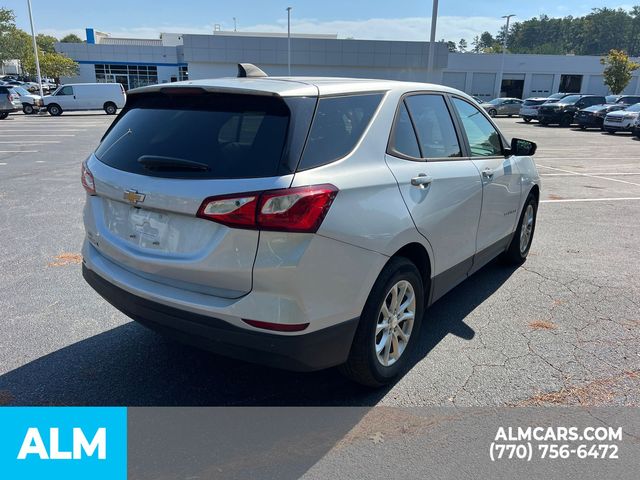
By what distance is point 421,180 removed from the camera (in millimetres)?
3209

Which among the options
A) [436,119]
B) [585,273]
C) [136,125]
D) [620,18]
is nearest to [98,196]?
[136,125]

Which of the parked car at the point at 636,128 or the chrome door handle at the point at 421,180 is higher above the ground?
the chrome door handle at the point at 421,180

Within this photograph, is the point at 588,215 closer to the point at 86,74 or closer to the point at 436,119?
the point at 436,119

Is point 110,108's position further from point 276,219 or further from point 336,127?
point 276,219

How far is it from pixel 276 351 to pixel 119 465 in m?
1.01

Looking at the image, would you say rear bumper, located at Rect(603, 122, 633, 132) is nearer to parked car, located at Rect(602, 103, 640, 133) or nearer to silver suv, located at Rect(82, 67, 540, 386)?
parked car, located at Rect(602, 103, 640, 133)

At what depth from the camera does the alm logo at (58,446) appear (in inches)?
103

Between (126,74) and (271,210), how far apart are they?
66.7 m

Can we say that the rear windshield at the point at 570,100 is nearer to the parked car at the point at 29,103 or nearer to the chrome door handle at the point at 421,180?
the chrome door handle at the point at 421,180

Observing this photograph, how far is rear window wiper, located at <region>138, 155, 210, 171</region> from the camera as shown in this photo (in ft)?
8.47

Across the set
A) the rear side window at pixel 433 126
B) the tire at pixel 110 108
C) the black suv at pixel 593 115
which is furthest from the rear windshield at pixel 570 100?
the rear side window at pixel 433 126

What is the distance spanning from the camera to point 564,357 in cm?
362

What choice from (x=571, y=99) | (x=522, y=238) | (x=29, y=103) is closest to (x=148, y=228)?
(x=522, y=238)

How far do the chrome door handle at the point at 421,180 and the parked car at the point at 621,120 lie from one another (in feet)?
81.5
